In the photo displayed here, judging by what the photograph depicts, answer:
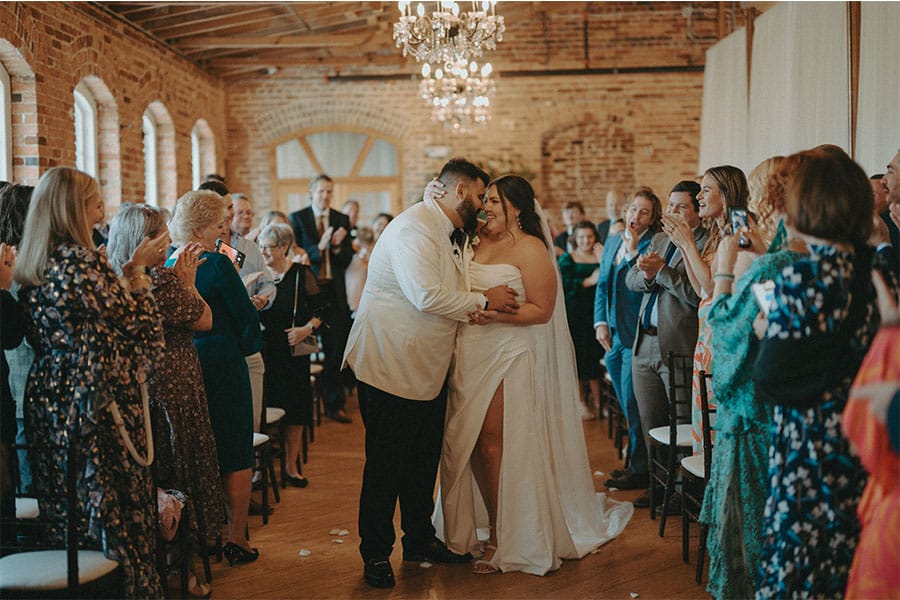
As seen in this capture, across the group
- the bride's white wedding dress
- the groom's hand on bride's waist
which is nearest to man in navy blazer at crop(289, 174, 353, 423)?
the bride's white wedding dress

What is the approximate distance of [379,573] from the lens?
3846mm

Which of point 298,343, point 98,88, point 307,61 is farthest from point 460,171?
point 307,61

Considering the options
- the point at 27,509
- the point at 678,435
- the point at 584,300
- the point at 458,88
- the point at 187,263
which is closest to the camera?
the point at 27,509

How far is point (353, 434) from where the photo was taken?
716 centimetres

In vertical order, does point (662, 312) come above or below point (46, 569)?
above

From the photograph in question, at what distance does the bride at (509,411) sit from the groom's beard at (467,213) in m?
0.08

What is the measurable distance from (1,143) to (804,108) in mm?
6534

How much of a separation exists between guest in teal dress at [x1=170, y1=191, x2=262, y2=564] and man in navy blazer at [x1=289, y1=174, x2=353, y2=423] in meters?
3.38

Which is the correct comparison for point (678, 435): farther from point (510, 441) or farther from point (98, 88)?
point (98, 88)

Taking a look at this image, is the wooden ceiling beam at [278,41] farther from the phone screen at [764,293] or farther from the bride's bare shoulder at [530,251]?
the phone screen at [764,293]

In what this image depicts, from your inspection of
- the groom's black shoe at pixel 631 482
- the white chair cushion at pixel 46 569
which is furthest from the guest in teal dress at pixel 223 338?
the groom's black shoe at pixel 631 482

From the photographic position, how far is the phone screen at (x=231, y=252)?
4.36m

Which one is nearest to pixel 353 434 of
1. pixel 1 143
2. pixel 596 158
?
pixel 1 143

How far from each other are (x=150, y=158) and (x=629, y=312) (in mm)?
6995
